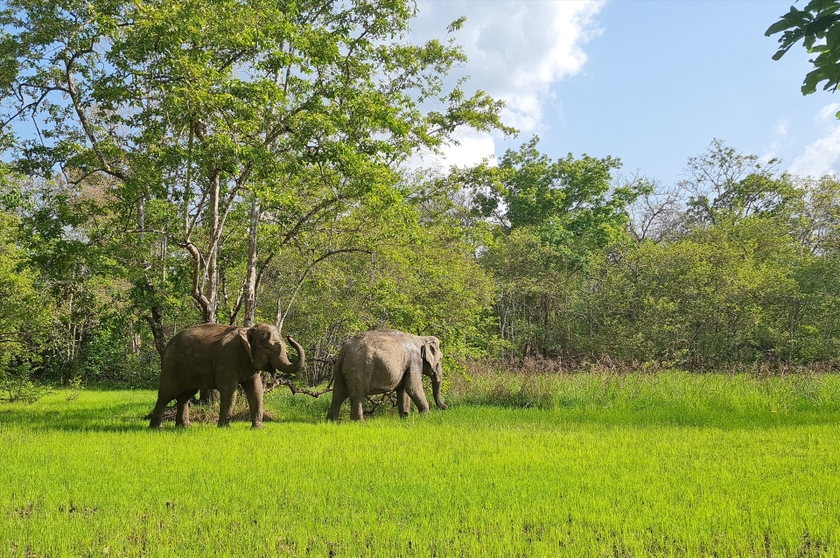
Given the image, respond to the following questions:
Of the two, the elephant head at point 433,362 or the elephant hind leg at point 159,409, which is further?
the elephant head at point 433,362

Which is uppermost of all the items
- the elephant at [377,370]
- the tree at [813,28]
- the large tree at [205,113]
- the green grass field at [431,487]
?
the large tree at [205,113]

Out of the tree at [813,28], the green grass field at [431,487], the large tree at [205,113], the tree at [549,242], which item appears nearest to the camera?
the tree at [813,28]

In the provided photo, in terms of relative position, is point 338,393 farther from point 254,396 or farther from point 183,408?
point 183,408

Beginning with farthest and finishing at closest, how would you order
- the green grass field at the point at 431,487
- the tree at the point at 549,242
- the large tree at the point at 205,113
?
the tree at the point at 549,242 → the large tree at the point at 205,113 → the green grass field at the point at 431,487

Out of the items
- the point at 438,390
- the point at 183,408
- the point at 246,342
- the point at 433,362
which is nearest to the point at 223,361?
the point at 246,342

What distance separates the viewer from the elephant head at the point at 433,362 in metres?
12.9

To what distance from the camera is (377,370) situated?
1137cm

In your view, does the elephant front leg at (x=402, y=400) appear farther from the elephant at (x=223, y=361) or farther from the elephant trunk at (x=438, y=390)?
the elephant at (x=223, y=361)

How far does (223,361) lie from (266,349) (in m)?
0.77

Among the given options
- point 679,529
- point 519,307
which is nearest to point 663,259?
point 519,307

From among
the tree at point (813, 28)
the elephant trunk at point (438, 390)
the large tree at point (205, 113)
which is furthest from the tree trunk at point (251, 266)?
the tree at point (813, 28)

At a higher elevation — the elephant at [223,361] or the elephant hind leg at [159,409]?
the elephant at [223,361]

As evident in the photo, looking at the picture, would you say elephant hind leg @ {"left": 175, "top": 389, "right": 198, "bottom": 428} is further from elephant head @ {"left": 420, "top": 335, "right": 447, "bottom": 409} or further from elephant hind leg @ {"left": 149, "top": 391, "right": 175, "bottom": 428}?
elephant head @ {"left": 420, "top": 335, "right": 447, "bottom": 409}

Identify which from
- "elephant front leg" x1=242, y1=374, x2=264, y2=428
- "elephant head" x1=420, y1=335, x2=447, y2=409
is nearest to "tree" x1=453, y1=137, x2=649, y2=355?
"elephant head" x1=420, y1=335, x2=447, y2=409
